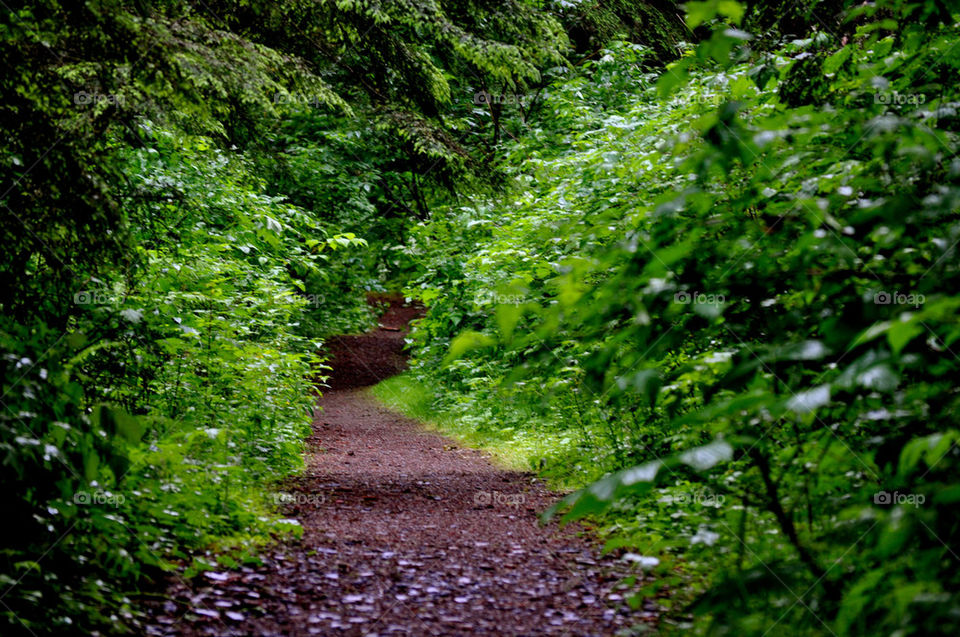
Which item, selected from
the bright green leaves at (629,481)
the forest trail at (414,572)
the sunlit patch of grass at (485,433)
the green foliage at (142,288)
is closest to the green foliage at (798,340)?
the bright green leaves at (629,481)

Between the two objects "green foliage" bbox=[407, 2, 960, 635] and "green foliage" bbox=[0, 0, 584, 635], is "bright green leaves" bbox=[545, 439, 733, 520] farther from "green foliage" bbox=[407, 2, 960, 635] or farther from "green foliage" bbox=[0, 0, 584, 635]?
"green foliage" bbox=[0, 0, 584, 635]

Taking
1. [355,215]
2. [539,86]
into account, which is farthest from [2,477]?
[539,86]

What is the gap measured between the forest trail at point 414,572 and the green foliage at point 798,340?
18.4 inches

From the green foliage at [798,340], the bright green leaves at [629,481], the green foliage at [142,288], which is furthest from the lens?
the green foliage at [142,288]

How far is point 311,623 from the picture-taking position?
9.97 feet

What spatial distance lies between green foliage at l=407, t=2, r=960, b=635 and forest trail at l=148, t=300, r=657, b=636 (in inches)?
18.4

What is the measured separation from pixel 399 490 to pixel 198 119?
3.60 meters

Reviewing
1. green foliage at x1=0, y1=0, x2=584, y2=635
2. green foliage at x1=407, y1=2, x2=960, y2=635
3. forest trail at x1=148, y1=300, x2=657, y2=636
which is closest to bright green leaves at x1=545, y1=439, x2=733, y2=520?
green foliage at x1=407, y1=2, x2=960, y2=635

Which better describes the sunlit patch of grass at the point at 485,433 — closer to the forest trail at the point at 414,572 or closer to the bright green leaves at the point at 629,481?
the forest trail at the point at 414,572

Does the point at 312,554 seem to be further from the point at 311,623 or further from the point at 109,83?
the point at 109,83

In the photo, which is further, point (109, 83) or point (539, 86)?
point (539, 86)

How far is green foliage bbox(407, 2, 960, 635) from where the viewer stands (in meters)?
2.12

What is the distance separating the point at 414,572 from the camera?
12.3 feet

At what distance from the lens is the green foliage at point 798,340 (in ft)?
6.97
